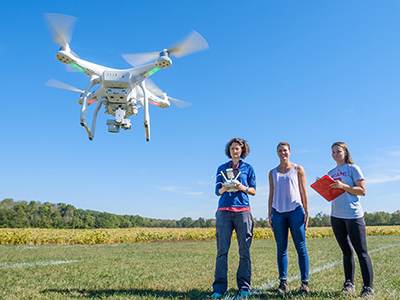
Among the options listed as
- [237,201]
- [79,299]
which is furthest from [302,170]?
[79,299]

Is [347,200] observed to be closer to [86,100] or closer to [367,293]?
[367,293]

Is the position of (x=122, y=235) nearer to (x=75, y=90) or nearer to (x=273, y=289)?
(x=75, y=90)

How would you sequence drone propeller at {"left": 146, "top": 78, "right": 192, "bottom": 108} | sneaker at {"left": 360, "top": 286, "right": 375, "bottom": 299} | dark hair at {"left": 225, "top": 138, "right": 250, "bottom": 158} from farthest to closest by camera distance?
drone propeller at {"left": 146, "top": 78, "right": 192, "bottom": 108} → dark hair at {"left": 225, "top": 138, "right": 250, "bottom": 158} → sneaker at {"left": 360, "top": 286, "right": 375, "bottom": 299}

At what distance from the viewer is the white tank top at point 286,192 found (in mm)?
3576

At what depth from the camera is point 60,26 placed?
4715 mm

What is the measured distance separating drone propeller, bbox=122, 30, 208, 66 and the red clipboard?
2.56m

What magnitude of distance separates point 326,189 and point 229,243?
127 cm

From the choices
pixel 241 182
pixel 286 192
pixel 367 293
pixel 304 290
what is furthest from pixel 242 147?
pixel 367 293

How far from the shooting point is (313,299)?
10.1 feet

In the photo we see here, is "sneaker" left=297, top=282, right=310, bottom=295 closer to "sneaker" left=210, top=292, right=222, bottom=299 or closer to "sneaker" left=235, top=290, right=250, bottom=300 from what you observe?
"sneaker" left=235, top=290, right=250, bottom=300

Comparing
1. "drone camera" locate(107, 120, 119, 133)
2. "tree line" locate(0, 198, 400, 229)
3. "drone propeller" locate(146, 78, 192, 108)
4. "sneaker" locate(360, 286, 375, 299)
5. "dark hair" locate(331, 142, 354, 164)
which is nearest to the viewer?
"sneaker" locate(360, 286, 375, 299)

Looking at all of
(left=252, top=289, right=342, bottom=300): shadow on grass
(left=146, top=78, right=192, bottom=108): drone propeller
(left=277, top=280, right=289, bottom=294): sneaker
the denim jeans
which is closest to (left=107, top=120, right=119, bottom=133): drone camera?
(left=146, top=78, right=192, bottom=108): drone propeller

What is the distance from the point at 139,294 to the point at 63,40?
3.90 metres

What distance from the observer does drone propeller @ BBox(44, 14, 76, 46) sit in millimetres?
4590
